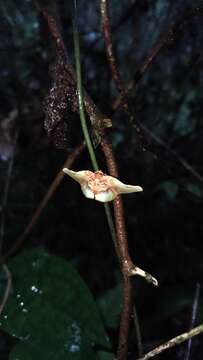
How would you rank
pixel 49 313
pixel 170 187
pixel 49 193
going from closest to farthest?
pixel 49 313
pixel 49 193
pixel 170 187

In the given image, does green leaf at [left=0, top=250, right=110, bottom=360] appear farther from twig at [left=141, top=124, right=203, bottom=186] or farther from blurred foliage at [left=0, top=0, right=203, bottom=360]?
twig at [left=141, top=124, right=203, bottom=186]

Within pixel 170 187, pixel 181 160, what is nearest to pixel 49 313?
pixel 170 187

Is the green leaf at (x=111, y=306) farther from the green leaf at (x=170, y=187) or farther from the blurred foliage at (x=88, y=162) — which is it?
the green leaf at (x=170, y=187)

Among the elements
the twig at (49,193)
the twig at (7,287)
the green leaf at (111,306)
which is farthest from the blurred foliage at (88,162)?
the twig at (7,287)

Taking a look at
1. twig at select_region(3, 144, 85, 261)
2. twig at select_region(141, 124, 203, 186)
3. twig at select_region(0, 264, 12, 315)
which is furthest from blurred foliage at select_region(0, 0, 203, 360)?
twig at select_region(0, 264, 12, 315)

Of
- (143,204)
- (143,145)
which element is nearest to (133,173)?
(143,204)

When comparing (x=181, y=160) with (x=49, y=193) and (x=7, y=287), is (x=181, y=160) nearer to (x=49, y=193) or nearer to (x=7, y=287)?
(x=49, y=193)
